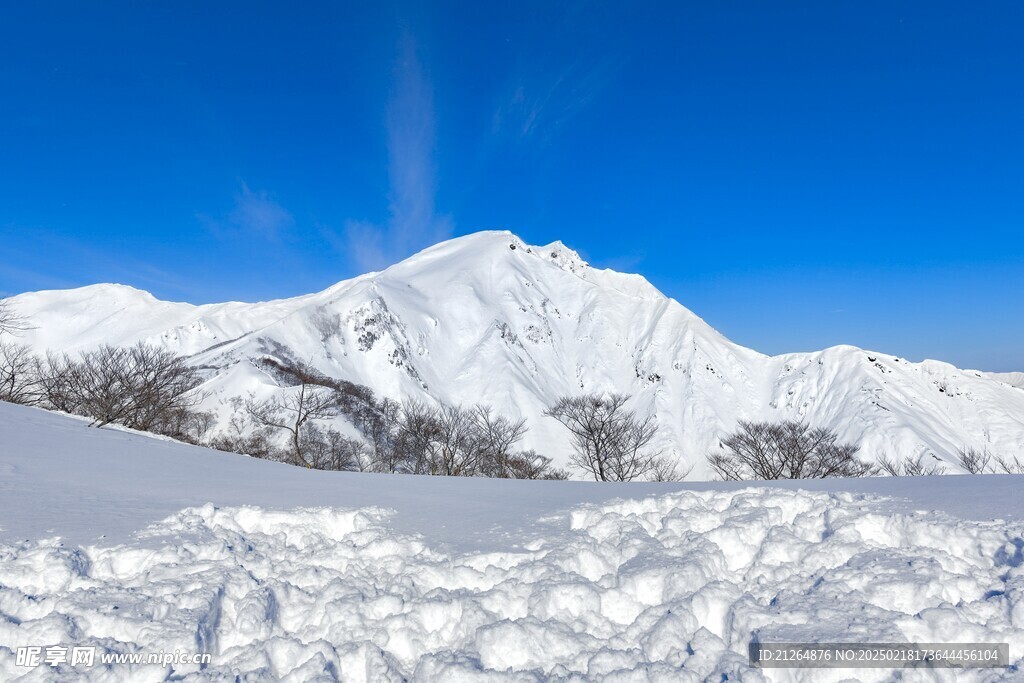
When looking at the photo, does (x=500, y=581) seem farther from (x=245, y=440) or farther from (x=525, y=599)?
(x=245, y=440)

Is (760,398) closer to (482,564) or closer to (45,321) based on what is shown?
(482,564)

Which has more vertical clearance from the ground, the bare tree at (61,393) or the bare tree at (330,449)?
the bare tree at (61,393)

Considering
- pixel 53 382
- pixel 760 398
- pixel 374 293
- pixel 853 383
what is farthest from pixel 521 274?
pixel 53 382

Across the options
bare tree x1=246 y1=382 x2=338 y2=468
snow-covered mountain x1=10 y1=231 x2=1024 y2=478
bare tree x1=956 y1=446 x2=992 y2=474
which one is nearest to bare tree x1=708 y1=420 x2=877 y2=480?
bare tree x1=956 y1=446 x2=992 y2=474

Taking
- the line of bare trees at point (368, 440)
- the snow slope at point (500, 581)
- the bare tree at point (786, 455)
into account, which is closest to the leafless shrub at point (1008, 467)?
the bare tree at point (786, 455)

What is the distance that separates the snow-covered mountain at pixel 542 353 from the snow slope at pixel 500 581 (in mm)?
65423

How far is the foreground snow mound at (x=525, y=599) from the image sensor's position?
299 cm

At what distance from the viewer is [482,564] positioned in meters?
4.41

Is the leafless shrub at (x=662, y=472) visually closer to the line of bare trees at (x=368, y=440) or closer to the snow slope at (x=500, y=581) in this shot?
the line of bare trees at (x=368, y=440)

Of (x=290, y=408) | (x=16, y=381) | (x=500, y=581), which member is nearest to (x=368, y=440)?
(x=290, y=408)

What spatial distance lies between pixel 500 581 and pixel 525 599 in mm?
383

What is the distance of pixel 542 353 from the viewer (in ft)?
382

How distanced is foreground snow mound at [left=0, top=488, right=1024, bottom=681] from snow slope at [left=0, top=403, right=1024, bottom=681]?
0.6 inches

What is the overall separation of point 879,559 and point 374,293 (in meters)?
101
